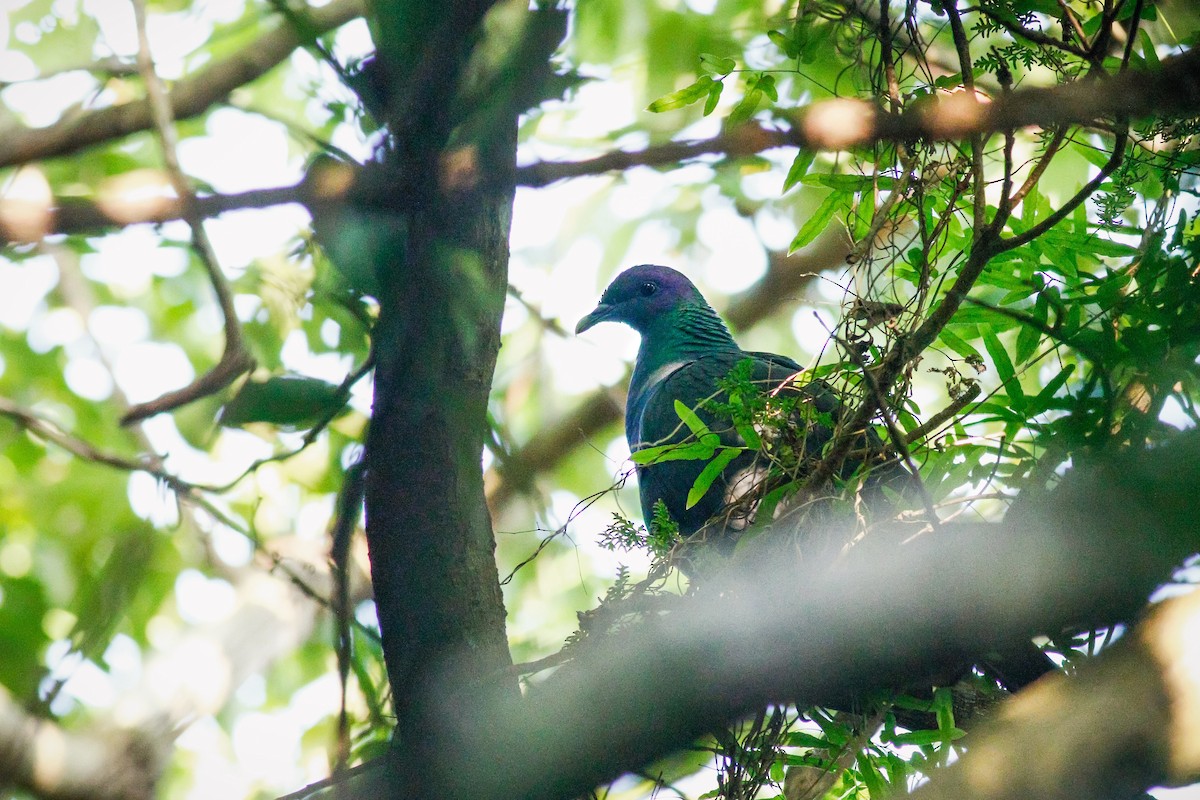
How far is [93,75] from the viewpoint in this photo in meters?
3.58

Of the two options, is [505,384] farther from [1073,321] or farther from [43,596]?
[1073,321]

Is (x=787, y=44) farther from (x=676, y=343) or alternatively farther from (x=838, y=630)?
(x=676, y=343)

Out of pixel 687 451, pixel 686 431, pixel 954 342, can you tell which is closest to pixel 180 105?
pixel 686 431

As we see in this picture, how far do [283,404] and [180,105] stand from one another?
261 centimetres

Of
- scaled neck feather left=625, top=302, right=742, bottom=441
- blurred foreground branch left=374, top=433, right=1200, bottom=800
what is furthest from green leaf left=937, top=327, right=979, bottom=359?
scaled neck feather left=625, top=302, right=742, bottom=441

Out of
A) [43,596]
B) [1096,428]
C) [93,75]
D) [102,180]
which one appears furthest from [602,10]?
[43,596]

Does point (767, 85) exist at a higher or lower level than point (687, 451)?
higher

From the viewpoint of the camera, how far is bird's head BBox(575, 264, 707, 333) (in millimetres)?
4723

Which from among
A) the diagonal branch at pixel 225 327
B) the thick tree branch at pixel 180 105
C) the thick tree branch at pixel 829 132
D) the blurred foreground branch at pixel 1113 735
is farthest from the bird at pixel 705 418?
the thick tree branch at pixel 180 105

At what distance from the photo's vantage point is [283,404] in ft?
6.02

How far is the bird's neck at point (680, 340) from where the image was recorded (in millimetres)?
4332

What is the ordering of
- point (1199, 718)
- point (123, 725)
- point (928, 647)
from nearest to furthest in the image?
point (1199, 718)
point (928, 647)
point (123, 725)

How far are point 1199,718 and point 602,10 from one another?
9.36 feet

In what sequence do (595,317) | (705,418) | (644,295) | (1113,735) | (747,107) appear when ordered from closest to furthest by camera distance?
(1113,735), (747,107), (705,418), (644,295), (595,317)
